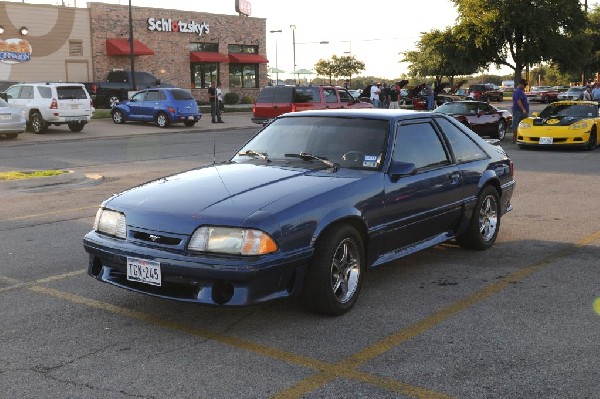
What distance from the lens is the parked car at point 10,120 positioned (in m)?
20.9

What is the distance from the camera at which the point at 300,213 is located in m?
Result: 4.52

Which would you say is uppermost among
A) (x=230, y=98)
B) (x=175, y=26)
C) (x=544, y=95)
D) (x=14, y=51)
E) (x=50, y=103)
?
(x=175, y=26)

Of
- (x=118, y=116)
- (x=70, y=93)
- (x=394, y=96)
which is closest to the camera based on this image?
(x=70, y=93)

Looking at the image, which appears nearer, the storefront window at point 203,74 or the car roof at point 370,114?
the car roof at point 370,114

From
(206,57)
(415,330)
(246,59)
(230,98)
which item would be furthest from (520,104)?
(246,59)

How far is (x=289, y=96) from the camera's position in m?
23.8

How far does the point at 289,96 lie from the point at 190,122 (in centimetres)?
556

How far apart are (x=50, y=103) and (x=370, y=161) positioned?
20.4 m

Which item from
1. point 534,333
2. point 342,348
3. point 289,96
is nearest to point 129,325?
point 342,348

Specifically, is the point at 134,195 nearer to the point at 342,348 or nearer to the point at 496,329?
the point at 342,348

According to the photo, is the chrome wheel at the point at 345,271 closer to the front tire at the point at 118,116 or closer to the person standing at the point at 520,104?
the person standing at the point at 520,104

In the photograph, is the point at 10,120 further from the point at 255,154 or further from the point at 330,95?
the point at 255,154

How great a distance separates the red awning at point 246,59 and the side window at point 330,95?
2466cm

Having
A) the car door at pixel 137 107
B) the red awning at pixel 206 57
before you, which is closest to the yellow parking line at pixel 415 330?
the car door at pixel 137 107
